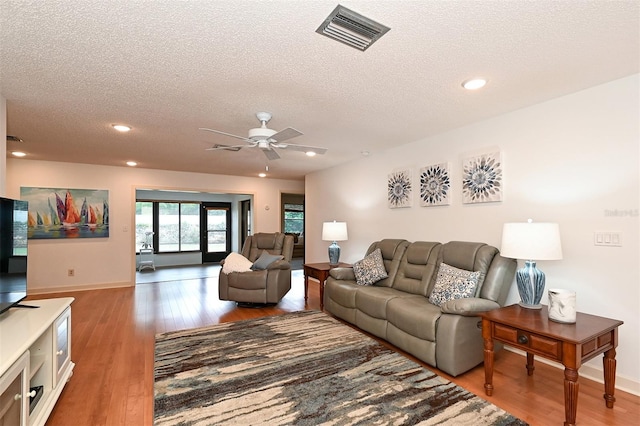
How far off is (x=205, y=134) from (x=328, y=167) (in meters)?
2.73

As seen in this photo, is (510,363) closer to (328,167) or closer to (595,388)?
(595,388)

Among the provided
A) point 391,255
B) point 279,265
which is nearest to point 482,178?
point 391,255

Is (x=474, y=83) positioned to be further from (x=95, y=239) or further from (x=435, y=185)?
(x=95, y=239)

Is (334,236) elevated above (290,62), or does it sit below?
below

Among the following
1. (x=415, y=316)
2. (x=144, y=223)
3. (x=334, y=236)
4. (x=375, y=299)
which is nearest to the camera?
(x=415, y=316)

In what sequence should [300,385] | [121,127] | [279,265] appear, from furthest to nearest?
[279,265]
[121,127]
[300,385]

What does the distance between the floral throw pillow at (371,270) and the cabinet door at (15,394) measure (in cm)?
302

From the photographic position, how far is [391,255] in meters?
3.96

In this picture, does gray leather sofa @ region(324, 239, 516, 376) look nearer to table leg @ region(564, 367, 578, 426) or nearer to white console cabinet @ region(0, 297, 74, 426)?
table leg @ region(564, 367, 578, 426)

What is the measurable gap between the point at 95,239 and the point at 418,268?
579 centimetres

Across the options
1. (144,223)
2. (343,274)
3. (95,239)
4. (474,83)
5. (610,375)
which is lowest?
(610,375)

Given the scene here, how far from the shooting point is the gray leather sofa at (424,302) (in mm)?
2504

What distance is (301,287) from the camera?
235 inches

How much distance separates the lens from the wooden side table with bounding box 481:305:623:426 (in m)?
1.83
